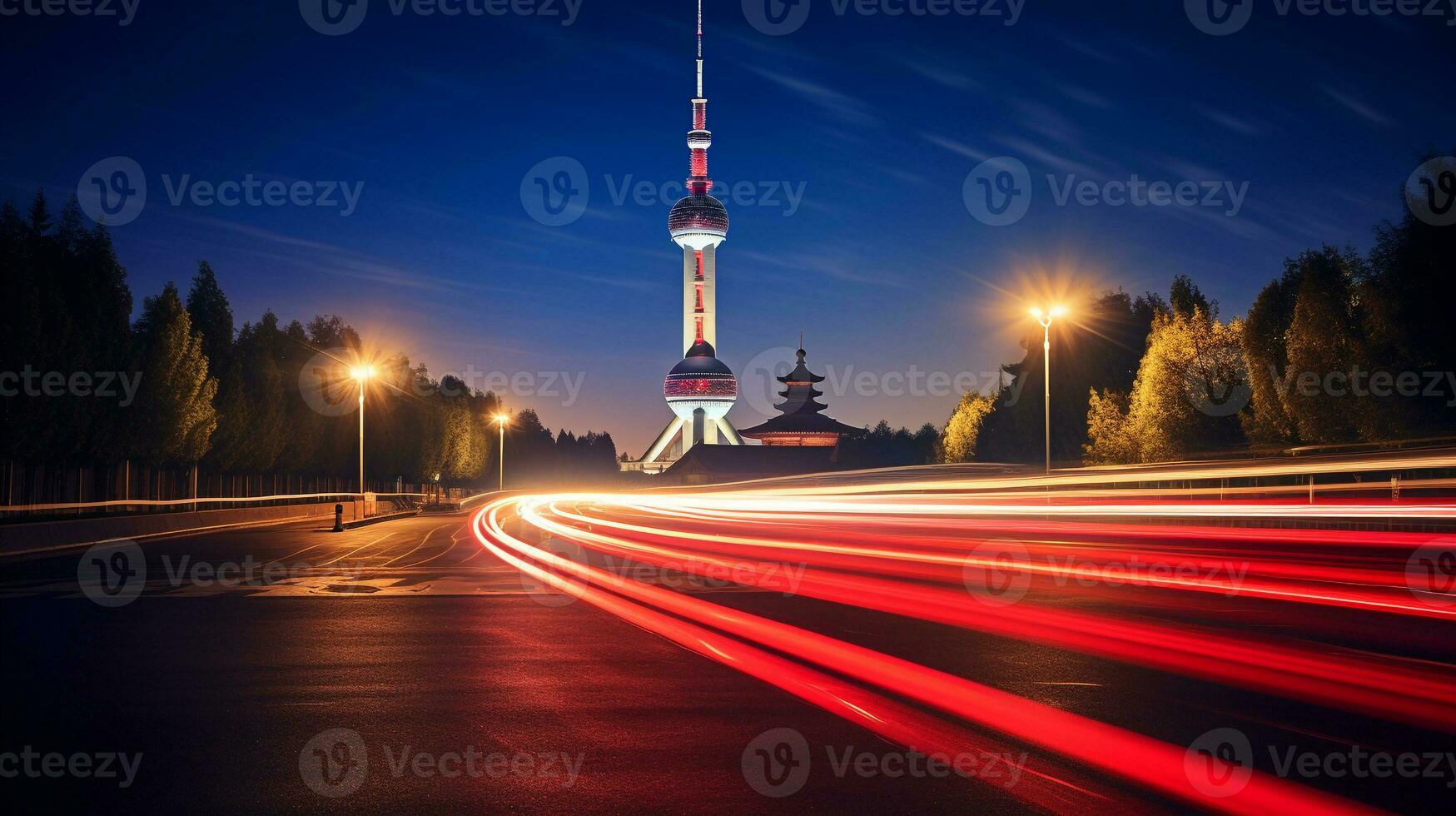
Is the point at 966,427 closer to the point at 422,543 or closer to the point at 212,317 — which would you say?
the point at 212,317

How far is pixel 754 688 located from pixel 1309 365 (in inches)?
2002

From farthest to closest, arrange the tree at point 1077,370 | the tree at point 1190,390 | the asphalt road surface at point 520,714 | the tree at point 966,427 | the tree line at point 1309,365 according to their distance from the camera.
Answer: the tree at point 966,427 → the tree at point 1077,370 → the tree at point 1190,390 → the tree line at point 1309,365 → the asphalt road surface at point 520,714

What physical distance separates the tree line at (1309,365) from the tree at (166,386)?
150ft

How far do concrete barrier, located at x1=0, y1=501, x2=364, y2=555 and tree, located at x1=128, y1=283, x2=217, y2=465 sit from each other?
5.70m

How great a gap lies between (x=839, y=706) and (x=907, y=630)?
13.2 feet

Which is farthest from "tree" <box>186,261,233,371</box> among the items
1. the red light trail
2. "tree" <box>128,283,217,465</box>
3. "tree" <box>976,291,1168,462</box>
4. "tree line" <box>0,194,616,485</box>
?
"tree" <box>976,291,1168,462</box>

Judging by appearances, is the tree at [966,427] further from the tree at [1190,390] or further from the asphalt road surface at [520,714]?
the asphalt road surface at [520,714]

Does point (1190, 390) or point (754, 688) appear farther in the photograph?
point (1190, 390)

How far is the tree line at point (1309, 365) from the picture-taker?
45906 millimetres

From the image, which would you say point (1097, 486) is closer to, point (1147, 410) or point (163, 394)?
point (1147, 410)

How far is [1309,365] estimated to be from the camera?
51.8 meters

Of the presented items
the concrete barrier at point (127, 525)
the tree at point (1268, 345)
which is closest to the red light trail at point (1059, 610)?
the concrete barrier at point (127, 525)

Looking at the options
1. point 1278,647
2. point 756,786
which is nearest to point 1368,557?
point 1278,647

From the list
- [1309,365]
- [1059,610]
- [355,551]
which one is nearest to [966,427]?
[1309,365]
